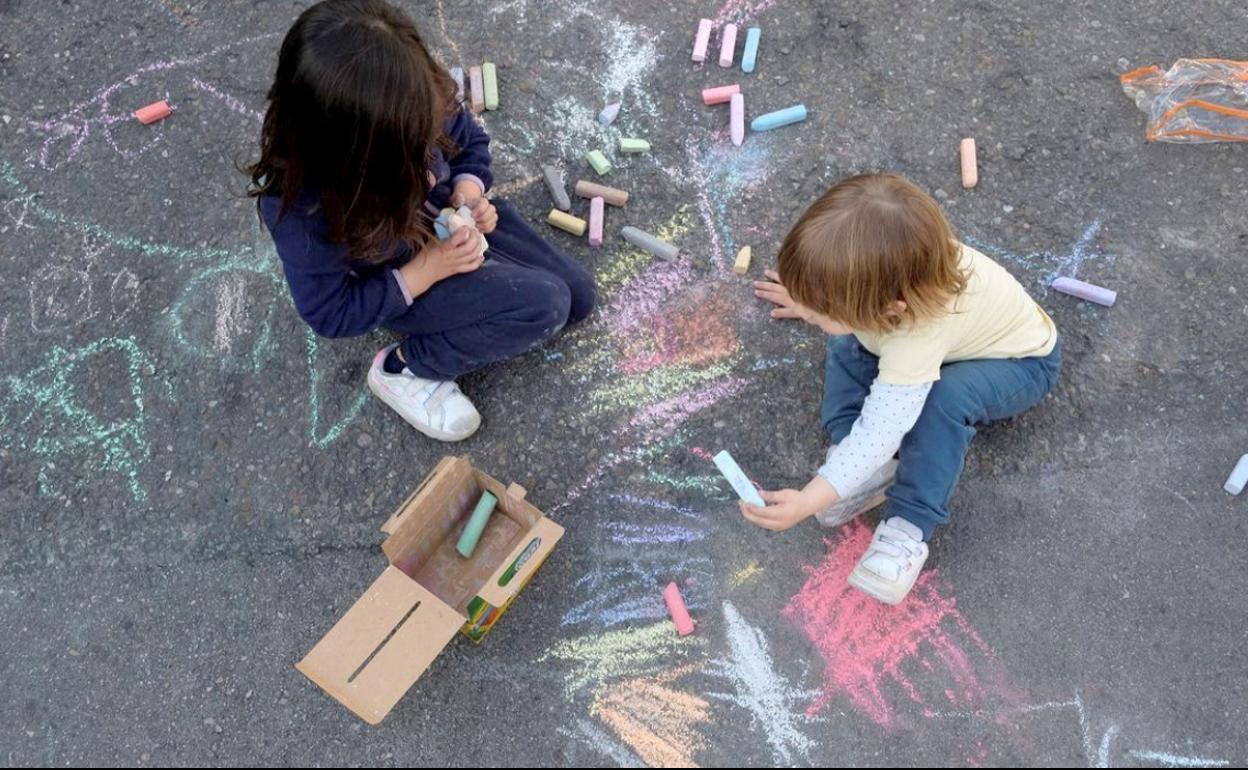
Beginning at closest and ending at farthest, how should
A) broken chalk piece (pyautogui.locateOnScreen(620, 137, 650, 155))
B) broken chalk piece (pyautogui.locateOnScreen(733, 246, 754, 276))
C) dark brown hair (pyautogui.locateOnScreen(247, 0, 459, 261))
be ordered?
dark brown hair (pyautogui.locateOnScreen(247, 0, 459, 261)) < broken chalk piece (pyautogui.locateOnScreen(733, 246, 754, 276)) < broken chalk piece (pyautogui.locateOnScreen(620, 137, 650, 155))

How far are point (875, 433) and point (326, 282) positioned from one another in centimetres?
147

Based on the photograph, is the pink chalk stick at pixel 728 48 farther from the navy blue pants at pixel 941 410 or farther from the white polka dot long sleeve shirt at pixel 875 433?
the white polka dot long sleeve shirt at pixel 875 433

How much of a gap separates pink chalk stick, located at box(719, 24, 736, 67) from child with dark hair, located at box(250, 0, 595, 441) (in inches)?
43.0

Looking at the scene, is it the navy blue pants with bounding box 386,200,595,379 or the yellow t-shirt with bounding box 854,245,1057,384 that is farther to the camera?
the navy blue pants with bounding box 386,200,595,379

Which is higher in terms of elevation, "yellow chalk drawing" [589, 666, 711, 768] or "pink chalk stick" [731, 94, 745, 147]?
"pink chalk stick" [731, 94, 745, 147]

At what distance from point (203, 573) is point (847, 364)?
195 centimetres

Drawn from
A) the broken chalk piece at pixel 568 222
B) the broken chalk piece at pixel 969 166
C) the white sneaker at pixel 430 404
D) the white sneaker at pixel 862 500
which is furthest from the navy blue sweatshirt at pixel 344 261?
the broken chalk piece at pixel 969 166

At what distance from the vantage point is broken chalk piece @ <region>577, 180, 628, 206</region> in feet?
10.8

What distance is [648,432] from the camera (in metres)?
2.94

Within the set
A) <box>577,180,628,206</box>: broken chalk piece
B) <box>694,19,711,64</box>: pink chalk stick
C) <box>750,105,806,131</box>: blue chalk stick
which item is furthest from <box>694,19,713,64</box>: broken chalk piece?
<box>577,180,628,206</box>: broken chalk piece

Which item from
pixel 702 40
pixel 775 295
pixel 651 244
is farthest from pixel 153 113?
pixel 775 295

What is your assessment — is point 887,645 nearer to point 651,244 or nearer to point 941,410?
point 941,410

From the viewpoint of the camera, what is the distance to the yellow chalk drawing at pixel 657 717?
2.53 meters

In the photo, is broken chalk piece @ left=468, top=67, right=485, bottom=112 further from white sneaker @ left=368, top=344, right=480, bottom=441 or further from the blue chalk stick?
white sneaker @ left=368, top=344, right=480, bottom=441
